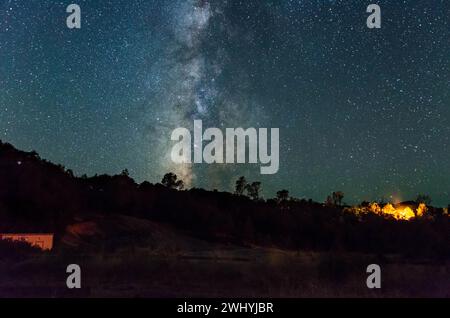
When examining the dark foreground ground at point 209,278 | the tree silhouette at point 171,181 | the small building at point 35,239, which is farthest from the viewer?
the tree silhouette at point 171,181

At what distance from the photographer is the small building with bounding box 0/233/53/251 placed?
33.2m

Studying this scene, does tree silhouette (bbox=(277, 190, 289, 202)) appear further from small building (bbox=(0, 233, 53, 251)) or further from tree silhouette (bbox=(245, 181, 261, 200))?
small building (bbox=(0, 233, 53, 251))

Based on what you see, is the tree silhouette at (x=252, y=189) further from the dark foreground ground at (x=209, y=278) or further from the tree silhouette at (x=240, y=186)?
the dark foreground ground at (x=209, y=278)

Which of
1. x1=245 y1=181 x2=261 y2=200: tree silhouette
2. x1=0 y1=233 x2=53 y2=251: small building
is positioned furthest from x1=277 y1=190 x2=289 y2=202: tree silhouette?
x1=0 y1=233 x2=53 y2=251: small building

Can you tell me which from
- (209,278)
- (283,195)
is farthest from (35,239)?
(283,195)

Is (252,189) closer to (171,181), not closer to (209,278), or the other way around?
(171,181)

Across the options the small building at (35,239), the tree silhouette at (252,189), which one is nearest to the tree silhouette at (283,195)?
the tree silhouette at (252,189)

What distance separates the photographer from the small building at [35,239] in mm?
33219

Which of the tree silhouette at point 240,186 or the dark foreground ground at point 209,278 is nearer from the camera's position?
the dark foreground ground at point 209,278

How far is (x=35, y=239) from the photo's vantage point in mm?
34969

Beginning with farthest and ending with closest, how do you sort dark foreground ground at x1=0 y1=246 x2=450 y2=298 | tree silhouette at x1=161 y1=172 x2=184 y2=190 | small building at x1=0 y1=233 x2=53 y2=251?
1. tree silhouette at x1=161 y1=172 x2=184 y2=190
2. small building at x1=0 y1=233 x2=53 y2=251
3. dark foreground ground at x1=0 y1=246 x2=450 y2=298

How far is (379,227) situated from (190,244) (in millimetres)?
13814

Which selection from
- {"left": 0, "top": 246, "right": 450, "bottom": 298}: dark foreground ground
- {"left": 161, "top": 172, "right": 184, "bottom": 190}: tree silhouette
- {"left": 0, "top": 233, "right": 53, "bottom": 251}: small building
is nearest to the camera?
{"left": 0, "top": 246, "right": 450, "bottom": 298}: dark foreground ground

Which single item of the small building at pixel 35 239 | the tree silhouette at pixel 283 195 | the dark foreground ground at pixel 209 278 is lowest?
the dark foreground ground at pixel 209 278
